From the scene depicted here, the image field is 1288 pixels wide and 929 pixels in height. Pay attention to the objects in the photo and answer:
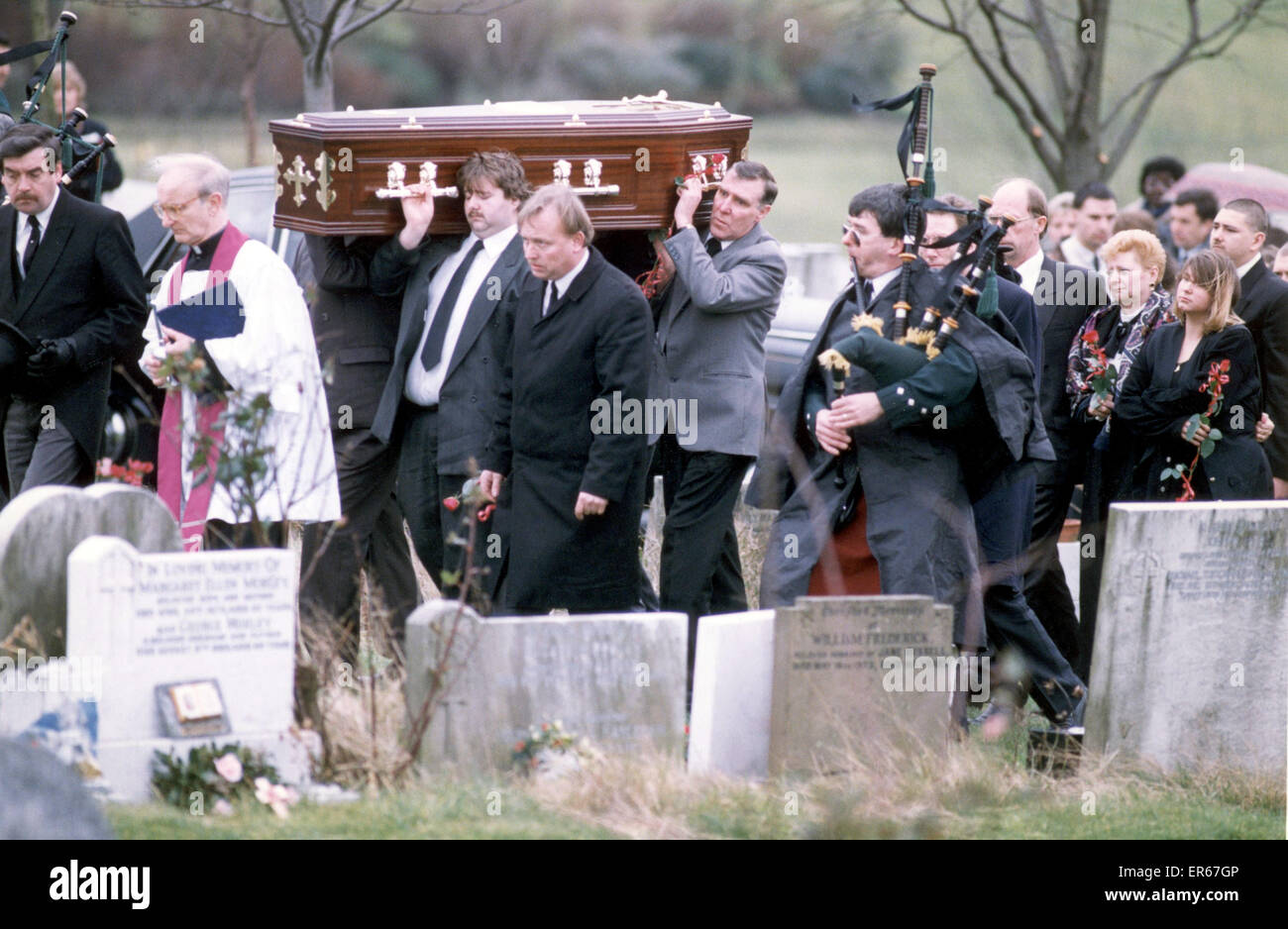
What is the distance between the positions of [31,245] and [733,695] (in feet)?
12.6

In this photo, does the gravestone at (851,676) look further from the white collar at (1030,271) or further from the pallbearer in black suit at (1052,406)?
the white collar at (1030,271)

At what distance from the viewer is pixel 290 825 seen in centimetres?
539

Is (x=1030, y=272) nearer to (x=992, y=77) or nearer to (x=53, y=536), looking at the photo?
(x=53, y=536)

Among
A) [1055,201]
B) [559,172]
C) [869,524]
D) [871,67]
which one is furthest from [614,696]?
[871,67]

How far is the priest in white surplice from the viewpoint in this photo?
21.9 feet

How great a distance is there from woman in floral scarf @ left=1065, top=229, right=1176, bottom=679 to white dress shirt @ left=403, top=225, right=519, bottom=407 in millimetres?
2430

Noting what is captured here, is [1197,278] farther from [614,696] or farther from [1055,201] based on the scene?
[1055,201]

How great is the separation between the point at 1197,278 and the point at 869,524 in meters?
1.96

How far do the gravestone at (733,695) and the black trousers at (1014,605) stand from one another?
117cm

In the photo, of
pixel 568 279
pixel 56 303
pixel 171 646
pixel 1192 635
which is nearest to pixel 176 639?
pixel 171 646

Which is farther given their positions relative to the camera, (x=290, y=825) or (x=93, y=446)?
(x=93, y=446)

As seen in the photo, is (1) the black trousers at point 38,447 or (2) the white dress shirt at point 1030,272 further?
(2) the white dress shirt at point 1030,272

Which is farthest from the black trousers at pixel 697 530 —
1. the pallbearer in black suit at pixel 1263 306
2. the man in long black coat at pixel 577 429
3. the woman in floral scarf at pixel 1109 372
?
the pallbearer in black suit at pixel 1263 306

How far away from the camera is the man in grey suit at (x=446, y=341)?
23.7 ft
